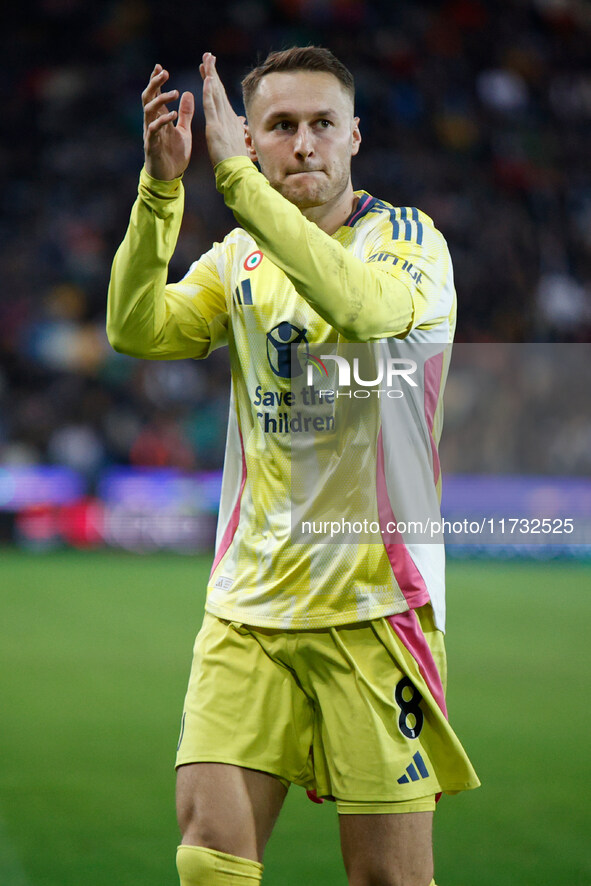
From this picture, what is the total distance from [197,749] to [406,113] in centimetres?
1452

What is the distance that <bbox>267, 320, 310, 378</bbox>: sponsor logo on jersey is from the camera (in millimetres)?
2529

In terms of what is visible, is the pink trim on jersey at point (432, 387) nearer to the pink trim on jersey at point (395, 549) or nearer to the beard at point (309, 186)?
the pink trim on jersey at point (395, 549)

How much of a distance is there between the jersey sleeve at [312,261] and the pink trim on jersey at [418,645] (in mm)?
653

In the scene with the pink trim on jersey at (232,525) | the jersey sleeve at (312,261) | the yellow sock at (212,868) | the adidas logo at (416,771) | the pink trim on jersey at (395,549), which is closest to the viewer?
the jersey sleeve at (312,261)

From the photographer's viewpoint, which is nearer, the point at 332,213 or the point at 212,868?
the point at 212,868

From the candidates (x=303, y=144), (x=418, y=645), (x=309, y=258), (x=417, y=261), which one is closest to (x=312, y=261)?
(x=309, y=258)

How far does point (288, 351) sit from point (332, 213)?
1.22 ft

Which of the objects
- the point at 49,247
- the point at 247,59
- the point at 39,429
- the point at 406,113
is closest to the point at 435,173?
the point at 406,113

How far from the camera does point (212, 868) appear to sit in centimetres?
227

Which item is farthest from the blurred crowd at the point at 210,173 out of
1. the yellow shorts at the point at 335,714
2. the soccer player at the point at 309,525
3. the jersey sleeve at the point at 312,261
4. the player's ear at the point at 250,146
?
the jersey sleeve at the point at 312,261

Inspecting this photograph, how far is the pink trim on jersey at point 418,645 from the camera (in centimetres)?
246

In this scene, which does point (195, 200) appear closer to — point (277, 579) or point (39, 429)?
point (39, 429)

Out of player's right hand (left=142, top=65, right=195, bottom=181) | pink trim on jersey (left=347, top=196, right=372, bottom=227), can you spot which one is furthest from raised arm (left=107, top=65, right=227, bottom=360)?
pink trim on jersey (left=347, top=196, right=372, bottom=227)

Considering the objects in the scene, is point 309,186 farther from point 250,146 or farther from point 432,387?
point 432,387
